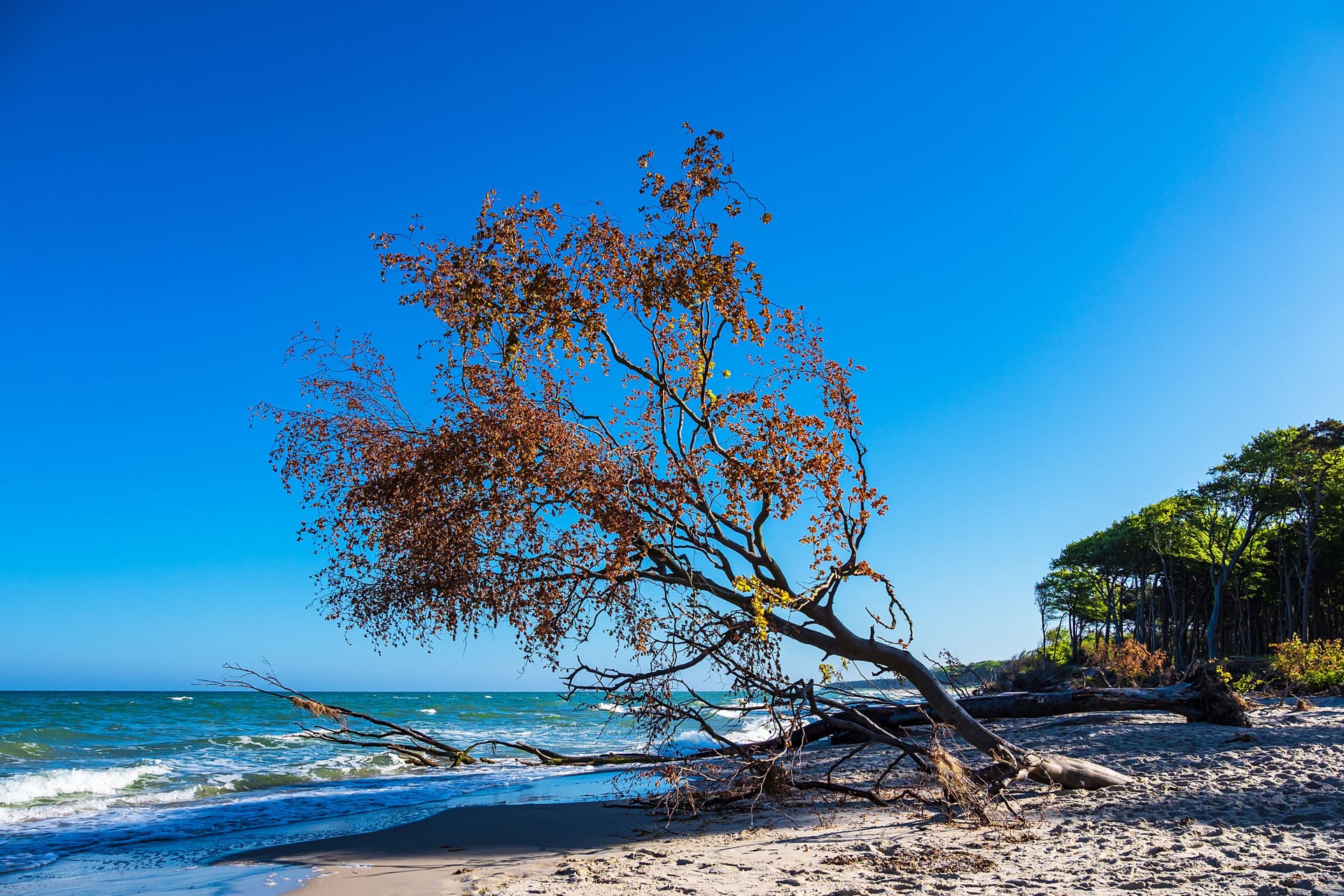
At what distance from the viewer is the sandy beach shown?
534cm

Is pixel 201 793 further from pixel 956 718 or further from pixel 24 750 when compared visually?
pixel 956 718

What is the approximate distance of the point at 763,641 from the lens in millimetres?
8578

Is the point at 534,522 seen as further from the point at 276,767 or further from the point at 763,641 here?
the point at 276,767

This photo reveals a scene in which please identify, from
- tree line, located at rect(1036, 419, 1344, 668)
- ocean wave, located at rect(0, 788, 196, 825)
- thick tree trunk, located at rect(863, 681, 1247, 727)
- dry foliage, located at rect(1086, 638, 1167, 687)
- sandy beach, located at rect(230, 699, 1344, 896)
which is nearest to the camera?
sandy beach, located at rect(230, 699, 1344, 896)

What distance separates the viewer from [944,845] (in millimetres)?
6477

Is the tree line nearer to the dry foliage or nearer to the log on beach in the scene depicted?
the dry foliage

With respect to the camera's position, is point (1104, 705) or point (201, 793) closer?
point (1104, 705)

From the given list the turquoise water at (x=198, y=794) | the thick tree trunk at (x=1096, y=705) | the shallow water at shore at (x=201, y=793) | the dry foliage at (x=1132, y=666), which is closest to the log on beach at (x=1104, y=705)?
the thick tree trunk at (x=1096, y=705)

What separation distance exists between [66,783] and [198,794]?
11.3 feet

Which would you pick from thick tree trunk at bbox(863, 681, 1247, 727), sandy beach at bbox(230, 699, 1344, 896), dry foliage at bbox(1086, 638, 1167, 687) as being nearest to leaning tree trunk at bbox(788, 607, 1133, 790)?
sandy beach at bbox(230, 699, 1344, 896)

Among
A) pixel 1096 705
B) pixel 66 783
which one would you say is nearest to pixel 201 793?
pixel 66 783

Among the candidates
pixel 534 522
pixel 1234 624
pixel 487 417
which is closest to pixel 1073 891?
pixel 534 522

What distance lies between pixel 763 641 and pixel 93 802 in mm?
12759

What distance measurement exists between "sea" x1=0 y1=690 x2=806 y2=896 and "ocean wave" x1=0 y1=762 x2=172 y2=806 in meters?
0.05
